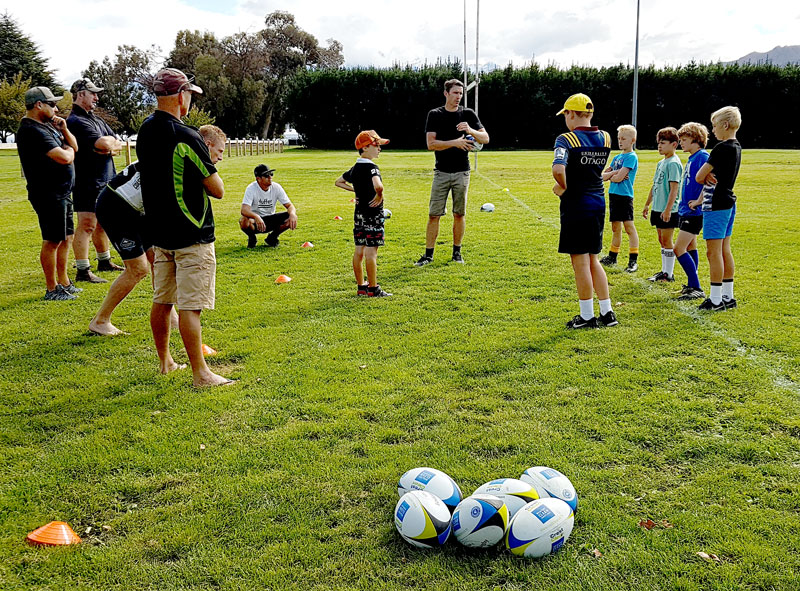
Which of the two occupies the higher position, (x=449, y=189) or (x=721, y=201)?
(x=449, y=189)

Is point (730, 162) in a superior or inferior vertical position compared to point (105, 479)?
superior

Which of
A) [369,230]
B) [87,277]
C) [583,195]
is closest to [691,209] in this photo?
[583,195]

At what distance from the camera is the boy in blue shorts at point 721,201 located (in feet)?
20.8

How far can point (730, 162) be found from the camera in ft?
20.7

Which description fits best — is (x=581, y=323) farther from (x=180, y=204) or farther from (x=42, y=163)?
(x=42, y=163)

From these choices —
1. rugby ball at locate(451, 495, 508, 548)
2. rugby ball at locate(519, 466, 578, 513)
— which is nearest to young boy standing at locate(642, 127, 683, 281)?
rugby ball at locate(519, 466, 578, 513)

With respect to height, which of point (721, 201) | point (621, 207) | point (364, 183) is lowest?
point (621, 207)

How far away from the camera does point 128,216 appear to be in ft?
18.7

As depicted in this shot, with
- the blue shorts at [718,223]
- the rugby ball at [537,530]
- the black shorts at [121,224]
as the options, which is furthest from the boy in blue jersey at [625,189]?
the rugby ball at [537,530]

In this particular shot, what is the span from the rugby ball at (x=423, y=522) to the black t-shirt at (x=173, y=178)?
8.66ft

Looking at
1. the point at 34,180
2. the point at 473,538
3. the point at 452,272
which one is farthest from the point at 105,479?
the point at 452,272

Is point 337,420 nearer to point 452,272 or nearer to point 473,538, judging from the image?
point 473,538

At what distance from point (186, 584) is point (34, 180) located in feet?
19.5

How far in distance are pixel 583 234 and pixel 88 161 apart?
19.6ft
